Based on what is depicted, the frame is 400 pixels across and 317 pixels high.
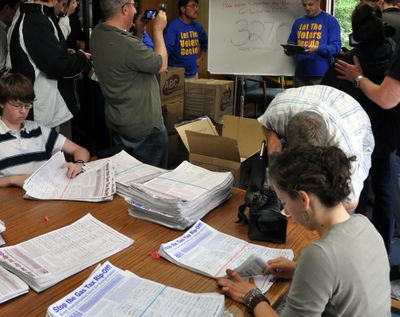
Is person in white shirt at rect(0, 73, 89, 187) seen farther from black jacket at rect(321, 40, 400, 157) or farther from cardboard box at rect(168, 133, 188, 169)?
cardboard box at rect(168, 133, 188, 169)

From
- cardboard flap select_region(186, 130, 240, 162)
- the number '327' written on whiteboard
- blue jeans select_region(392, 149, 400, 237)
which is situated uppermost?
the number '327' written on whiteboard

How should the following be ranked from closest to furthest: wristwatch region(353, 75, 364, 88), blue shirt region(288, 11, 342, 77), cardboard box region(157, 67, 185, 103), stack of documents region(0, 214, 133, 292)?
stack of documents region(0, 214, 133, 292)
wristwatch region(353, 75, 364, 88)
cardboard box region(157, 67, 185, 103)
blue shirt region(288, 11, 342, 77)

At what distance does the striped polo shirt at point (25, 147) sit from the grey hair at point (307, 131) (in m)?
1.06

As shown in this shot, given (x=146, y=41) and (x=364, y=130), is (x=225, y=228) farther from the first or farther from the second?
(x=146, y=41)

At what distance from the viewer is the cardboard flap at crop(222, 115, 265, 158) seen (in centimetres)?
255

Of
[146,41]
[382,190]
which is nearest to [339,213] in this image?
[382,190]

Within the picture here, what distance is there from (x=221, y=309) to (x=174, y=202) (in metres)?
A: 0.45

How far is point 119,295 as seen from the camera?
1056 mm

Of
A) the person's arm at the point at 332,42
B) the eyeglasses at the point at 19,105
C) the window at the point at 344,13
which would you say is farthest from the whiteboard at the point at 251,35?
the eyeglasses at the point at 19,105

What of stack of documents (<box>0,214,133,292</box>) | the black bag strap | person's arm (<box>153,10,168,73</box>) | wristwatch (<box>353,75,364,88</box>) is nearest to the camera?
stack of documents (<box>0,214,133,292</box>)

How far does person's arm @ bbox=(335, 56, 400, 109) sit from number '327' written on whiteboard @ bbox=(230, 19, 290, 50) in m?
1.86

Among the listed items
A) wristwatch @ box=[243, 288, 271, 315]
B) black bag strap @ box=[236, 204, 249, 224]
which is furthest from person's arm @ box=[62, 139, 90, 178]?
wristwatch @ box=[243, 288, 271, 315]

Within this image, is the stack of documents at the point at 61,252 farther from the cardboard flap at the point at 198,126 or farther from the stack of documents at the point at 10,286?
the cardboard flap at the point at 198,126

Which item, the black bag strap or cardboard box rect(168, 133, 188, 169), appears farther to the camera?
cardboard box rect(168, 133, 188, 169)
